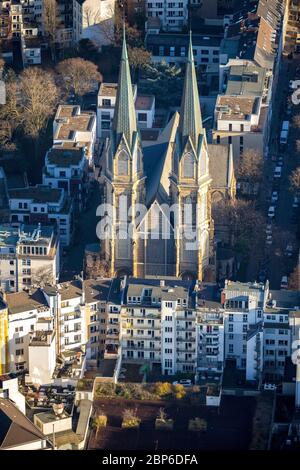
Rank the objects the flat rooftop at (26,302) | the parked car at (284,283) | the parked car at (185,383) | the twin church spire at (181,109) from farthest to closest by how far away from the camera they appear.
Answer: the parked car at (284,283), the twin church spire at (181,109), the flat rooftop at (26,302), the parked car at (185,383)

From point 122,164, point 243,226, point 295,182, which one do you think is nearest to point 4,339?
point 122,164

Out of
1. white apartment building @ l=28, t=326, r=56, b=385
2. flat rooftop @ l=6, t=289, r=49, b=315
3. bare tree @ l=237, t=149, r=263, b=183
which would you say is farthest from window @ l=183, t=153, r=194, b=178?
white apartment building @ l=28, t=326, r=56, b=385

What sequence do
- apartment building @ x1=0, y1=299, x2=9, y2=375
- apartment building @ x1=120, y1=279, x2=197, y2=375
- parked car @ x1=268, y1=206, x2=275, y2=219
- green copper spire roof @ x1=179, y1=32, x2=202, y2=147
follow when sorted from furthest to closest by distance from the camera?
parked car @ x1=268, y1=206, x2=275, y2=219 → green copper spire roof @ x1=179, y1=32, x2=202, y2=147 → apartment building @ x1=120, y1=279, x2=197, y2=375 → apartment building @ x1=0, y1=299, x2=9, y2=375

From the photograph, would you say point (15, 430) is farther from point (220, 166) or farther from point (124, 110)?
point (220, 166)

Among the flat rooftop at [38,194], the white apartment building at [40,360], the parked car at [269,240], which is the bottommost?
the white apartment building at [40,360]

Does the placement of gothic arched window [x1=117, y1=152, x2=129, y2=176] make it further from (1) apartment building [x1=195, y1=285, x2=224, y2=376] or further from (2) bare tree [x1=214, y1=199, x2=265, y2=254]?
(2) bare tree [x1=214, y1=199, x2=265, y2=254]

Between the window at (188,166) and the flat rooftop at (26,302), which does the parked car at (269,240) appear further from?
the flat rooftop at (26,302)

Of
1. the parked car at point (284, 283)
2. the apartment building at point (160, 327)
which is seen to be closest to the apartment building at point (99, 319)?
the apartment building at point (160, 327)
